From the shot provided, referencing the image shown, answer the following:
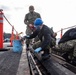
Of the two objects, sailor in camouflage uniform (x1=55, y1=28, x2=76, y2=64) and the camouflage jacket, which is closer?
sailor in camouflage uniform (x1=55, y1=28, x2=76, y2=64)

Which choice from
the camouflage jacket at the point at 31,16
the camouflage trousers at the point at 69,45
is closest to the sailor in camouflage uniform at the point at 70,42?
the camouflage trousers at the point at 69,45

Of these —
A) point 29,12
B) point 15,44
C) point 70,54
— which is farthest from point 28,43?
point 70,54

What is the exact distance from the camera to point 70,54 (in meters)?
5.61

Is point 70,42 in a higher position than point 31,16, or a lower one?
lower

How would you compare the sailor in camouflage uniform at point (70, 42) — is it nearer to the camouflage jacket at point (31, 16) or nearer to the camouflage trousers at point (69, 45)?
the camouflage trousers at point (69, 45)

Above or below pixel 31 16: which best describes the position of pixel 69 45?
below

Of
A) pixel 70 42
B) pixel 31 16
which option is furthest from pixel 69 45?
pixel 31 16

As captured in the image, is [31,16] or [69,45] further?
[31,16]

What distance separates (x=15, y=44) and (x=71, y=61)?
5028mm

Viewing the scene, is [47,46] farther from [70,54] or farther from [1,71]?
[1,71]

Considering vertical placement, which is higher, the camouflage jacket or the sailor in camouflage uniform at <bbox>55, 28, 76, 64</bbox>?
the camouflage jacket

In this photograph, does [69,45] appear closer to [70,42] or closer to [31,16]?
[70,42]

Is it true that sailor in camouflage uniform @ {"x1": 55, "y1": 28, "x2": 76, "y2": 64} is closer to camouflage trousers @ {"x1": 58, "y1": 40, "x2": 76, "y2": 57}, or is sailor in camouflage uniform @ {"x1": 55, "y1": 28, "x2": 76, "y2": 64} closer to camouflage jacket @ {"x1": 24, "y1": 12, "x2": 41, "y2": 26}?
camouflage trousers @ {"x1": 58, "y1": 40, "x2": 76, "y2": 57}

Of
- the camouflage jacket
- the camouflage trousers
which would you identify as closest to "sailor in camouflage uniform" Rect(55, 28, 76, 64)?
the camouflage trousers
